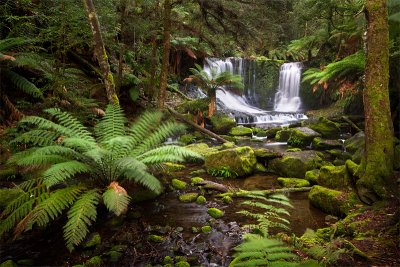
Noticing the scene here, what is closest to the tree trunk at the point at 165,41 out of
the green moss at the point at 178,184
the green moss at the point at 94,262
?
the green moss at the point at 178,184

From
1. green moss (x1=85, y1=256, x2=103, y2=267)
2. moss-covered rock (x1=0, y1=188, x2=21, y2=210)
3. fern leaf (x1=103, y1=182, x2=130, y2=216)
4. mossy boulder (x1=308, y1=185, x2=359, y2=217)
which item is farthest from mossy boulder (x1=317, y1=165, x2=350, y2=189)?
moss-covered rock (x1=0, y1=188, x2=21, y2=210)

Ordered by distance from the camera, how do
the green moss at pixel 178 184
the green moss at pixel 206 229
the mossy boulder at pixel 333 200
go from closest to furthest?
the green moss at pixel 206 229 < the mossy boulder at pixel 333 200 < the green moss at pixel 178 184

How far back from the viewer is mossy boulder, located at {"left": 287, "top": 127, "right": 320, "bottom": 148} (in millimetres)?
9367

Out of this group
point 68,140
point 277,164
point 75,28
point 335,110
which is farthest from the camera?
point 335,110

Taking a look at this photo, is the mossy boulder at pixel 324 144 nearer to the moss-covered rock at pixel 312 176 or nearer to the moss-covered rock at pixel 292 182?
the moss-covered rock at pixel 312 176

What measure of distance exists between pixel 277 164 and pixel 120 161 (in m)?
3.94

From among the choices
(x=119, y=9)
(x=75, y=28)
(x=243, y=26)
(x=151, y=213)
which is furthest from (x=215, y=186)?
(x=119, y=9)

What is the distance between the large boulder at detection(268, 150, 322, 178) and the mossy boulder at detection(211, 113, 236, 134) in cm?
432

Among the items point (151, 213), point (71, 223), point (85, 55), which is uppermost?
point (85, 55)

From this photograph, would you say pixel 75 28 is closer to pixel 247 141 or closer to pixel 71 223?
pixel 71 223

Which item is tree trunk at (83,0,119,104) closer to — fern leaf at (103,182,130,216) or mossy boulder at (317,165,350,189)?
fern leaf at (103,182,130,216)

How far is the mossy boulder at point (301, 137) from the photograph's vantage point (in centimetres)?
937

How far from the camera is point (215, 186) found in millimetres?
5246

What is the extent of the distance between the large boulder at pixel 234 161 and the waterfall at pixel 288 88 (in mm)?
10304
